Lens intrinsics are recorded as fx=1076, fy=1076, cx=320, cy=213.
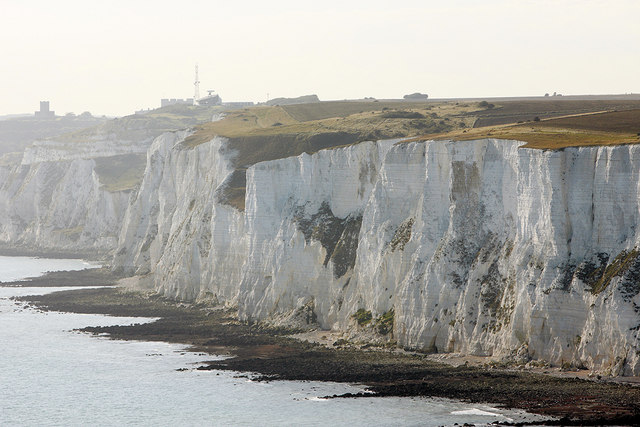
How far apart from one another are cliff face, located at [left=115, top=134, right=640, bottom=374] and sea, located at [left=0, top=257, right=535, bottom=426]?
8.24 metres

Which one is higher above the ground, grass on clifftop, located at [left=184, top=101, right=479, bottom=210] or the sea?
grass on clifftop, located at [left=184, top=101, right=479, bottom=210]

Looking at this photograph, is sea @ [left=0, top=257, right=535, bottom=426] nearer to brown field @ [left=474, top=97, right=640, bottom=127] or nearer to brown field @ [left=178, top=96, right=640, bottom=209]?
brown field @ [left=178, top=96, right=640, bottom=209]

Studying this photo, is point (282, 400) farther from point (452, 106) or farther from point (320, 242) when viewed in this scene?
point (452, 106)

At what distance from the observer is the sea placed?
51.0 m

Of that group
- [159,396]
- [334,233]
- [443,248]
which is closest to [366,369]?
[443,248]

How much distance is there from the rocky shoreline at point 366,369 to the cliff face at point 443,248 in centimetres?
225

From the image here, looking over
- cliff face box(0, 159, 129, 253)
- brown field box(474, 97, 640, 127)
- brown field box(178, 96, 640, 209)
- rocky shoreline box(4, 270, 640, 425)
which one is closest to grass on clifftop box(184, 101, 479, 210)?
brown field box(178, 96, 640, 209)

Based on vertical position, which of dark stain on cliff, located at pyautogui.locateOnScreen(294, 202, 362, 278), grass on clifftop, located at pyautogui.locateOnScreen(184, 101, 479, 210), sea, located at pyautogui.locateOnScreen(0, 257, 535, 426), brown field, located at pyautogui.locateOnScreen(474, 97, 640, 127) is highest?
brown field, located at pyautogui.locateOnScreen(474, 97, 640, 127)

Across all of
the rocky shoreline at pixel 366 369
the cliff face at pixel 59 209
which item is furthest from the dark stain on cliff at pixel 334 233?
the cliff face at pixel 59 209

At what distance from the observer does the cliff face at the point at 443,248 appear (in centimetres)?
5519

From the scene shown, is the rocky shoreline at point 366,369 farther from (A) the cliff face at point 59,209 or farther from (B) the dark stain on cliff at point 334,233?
(A) the cliff face at point 59,209

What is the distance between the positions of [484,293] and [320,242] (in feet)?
61.5

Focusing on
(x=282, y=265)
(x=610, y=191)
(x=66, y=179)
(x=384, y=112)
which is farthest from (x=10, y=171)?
(x=610, y=191)

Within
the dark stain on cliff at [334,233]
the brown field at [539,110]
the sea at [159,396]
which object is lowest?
the sea at [159,396]
